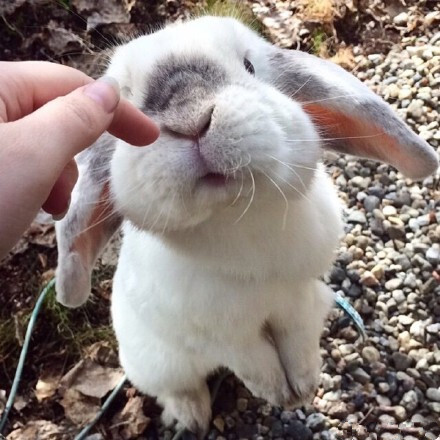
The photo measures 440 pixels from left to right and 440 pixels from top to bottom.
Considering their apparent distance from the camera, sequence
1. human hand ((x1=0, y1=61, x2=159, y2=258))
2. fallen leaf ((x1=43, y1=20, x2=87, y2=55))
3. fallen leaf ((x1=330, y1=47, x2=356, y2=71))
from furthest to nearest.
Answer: fallen leaf ((x1=43, y1=20, x2=87, y2=55))
fallen leaf ((x1=330, y1=47, x2=356, y2=71))
human hand ((x1=0, y1=61, x2=159, y2=258))

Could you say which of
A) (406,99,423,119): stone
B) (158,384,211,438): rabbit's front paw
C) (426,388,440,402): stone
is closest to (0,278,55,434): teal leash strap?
(158,384,211,438): rabbit's front paw

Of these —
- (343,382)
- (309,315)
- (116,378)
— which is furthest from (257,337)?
(116,378)

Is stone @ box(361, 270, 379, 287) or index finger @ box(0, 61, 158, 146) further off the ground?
index finger @ box(0, 61, 158, 146)

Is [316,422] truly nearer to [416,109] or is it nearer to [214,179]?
[214,179]

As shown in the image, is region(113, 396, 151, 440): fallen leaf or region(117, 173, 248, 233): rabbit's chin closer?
region(117, 173, 248, 233): rabbit's chin

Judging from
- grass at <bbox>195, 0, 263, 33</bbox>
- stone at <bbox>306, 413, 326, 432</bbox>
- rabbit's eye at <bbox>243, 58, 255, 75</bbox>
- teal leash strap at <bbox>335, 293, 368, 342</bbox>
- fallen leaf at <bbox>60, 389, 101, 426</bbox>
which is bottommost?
fallen leaf at <bbox>60, 389, 101, 426</bbox>

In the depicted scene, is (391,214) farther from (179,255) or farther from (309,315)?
(179,255)

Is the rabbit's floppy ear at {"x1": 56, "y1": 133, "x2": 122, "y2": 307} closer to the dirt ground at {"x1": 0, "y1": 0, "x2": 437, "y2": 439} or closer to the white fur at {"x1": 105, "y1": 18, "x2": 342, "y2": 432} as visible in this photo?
the white fur at {"x1": 105, "y1": 18, "x2": 342, "y2": 432}

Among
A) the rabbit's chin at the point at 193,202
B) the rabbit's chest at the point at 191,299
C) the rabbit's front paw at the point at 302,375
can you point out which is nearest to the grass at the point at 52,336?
the rabbit's chest at the point at 191,299
